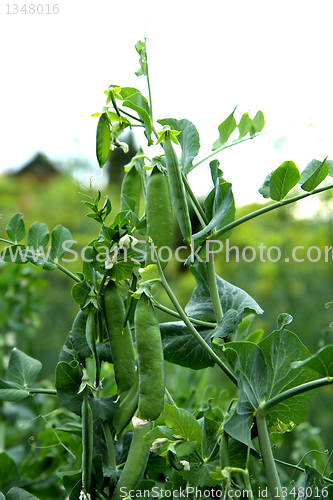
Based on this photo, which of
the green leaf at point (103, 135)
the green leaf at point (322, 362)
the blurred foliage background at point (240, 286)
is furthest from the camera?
the blurred foliage background at point (240, 286)

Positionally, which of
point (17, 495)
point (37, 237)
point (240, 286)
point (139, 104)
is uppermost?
point (139, 104)

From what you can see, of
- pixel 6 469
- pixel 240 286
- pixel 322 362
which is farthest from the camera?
pixel 240 286

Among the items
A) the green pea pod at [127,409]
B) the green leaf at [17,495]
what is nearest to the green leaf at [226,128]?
the green pea pod at [127,409]

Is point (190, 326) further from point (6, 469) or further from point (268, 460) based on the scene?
point (6, 469)

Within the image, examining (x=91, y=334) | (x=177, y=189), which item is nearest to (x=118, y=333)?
(x=91, y=334)

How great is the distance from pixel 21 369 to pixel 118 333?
0.12 metres

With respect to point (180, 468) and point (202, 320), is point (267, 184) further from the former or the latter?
point (180, 468)

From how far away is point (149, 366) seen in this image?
28 centimetres

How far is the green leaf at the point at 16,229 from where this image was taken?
378 millimetres

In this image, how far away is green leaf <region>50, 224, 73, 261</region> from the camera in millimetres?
380

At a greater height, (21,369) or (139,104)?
(139,104)

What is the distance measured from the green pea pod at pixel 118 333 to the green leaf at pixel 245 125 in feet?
0.71

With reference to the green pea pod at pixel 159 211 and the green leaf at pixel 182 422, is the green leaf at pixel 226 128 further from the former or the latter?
the green leaf at pixel 182 422

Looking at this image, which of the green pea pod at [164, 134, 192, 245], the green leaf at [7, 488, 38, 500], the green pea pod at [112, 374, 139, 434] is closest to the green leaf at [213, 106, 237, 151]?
the green pea pod at [164, 134, 192, 245]
